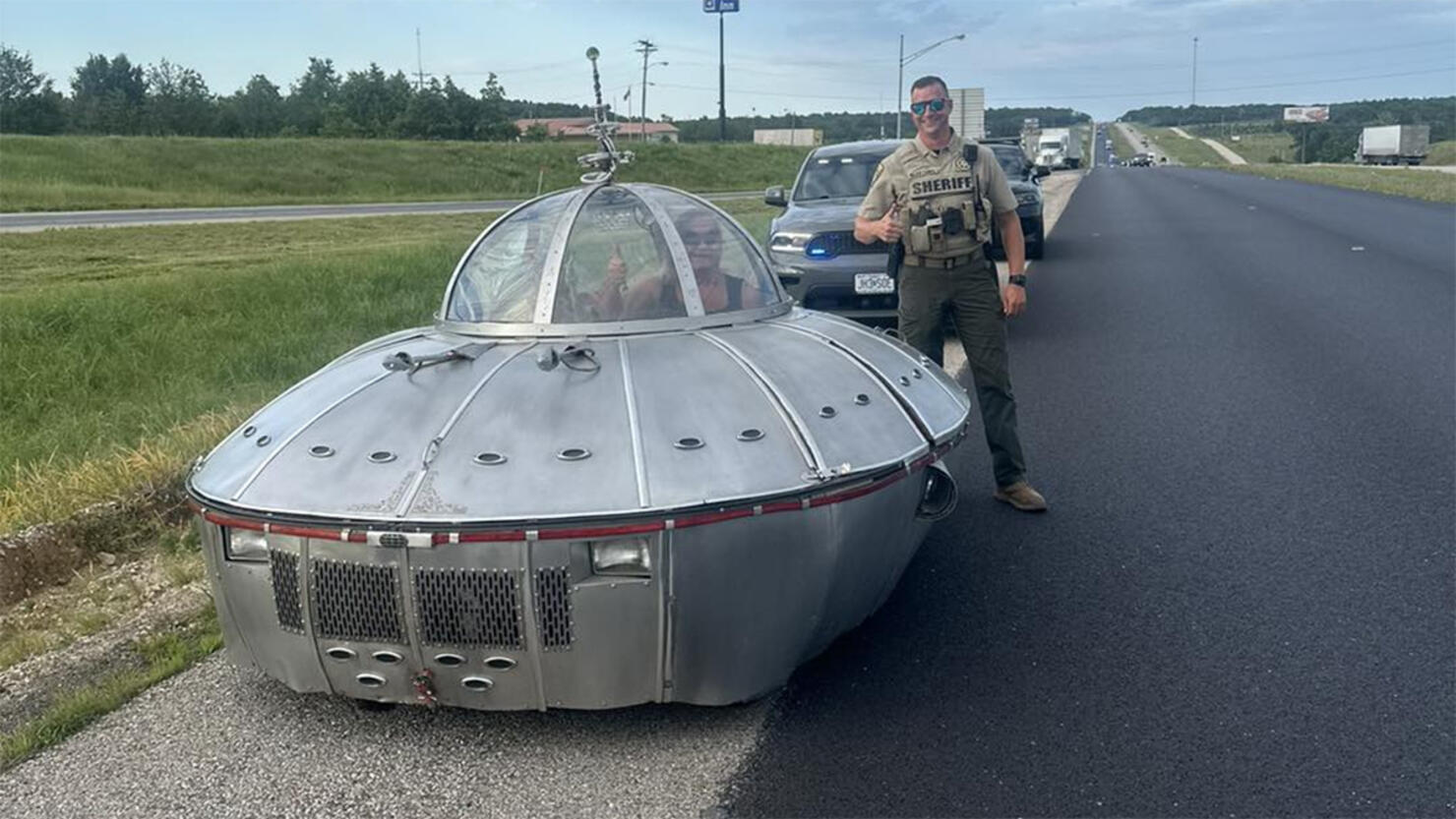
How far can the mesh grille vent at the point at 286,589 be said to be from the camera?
3.70m

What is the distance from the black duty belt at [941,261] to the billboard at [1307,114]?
154 metres

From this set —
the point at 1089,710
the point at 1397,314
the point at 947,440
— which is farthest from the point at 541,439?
the point at 1397,314

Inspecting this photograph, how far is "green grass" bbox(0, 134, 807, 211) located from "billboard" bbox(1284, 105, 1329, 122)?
10981cm

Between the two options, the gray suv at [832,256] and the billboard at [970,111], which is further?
the billboard at [970,111]

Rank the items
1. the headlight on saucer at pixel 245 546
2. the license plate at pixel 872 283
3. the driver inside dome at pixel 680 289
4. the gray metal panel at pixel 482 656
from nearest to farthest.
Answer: the gray metal panel at pixel 482 656 → the headlight on saucer at pixel 245 546 → the driver inside dome at pixel 680 289 → the license plate at pixel 872 283

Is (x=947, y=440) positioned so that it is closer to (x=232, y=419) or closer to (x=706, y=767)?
(x=706, y=767)

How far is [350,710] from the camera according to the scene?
4.16 metres

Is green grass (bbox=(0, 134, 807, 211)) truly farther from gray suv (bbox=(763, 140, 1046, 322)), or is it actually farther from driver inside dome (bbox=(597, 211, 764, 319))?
driver inside dome (bbox=(597, 211, 764, 319))

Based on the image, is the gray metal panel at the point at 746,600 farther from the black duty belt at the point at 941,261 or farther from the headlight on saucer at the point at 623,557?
the black duty belt at the point at 941,261

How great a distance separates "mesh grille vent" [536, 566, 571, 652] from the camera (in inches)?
140

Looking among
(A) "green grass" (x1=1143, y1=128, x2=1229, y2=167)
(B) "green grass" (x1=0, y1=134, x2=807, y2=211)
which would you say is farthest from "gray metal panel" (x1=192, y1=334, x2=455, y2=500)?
(A) "green grass" (x1=1143, y1=128, x2=1229, y2=167)

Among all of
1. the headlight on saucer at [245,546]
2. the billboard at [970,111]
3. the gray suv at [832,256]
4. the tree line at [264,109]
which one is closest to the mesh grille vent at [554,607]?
the headlight on saucer at [245,546]

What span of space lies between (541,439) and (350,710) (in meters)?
1.19

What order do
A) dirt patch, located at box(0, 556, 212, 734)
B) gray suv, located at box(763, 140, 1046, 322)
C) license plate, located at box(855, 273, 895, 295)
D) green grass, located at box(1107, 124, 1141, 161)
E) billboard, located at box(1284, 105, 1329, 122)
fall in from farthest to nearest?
billboard, located at box(1284, 105, 1329, 122) < green grass, located at box(1107, 124, 1141, 161) < gray suv, located at box(763, 140, 1046, 322) < license plate, located at box(855, 273, 895, 295) < dirt patch, located at box(0, 556, 212, 734)
